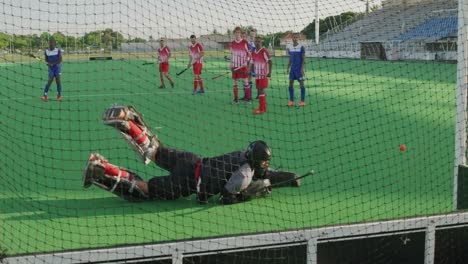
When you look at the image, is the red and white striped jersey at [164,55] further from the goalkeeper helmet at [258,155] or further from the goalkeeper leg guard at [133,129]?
the goalkeeper helmet at [258,155]

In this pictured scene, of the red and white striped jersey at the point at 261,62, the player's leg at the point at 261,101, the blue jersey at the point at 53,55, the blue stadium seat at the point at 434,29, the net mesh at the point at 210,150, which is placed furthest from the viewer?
the blue stadium seat at the point at 434,29

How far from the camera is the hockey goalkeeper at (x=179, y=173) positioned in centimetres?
486

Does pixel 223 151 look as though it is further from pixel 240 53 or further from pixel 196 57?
pixel 196 57

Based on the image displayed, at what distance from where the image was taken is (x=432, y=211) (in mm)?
4922

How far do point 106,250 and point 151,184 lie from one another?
1484 mm

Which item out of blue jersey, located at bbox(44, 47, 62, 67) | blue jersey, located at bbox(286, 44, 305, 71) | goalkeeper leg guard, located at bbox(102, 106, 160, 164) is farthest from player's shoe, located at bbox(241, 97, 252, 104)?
goalkeeper leg guard, located at bbox(102, 106, 160, 164)

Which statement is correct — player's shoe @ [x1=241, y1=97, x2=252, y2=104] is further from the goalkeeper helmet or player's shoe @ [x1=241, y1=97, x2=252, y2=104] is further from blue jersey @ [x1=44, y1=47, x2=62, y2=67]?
the goalkeeper helmet

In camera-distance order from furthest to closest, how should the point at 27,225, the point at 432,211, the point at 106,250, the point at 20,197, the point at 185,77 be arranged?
the point at 185,77
the point at 20,197
the point at 432,211
the point at 27,225
the point at 106,250

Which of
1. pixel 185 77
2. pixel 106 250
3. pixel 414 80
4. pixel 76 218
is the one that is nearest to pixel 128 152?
pixel 76 218

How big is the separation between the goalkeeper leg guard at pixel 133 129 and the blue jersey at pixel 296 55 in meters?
7.17

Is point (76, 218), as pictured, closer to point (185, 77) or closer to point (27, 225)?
point (27, 225)

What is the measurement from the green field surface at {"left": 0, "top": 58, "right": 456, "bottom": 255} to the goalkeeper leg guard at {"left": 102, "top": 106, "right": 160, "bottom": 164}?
51 centimetres

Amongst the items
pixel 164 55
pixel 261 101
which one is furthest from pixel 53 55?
pixel 261 101

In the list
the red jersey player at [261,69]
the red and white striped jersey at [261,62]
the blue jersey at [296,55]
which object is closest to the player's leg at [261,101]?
the red jersey player at [261,69]
